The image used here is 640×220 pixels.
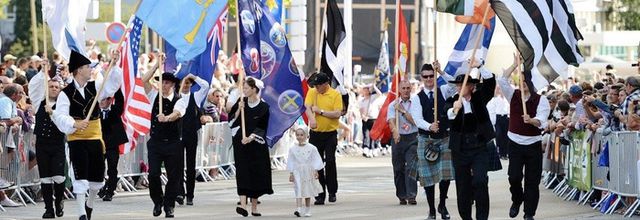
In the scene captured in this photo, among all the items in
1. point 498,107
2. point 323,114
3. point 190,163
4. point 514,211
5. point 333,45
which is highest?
point 333,45

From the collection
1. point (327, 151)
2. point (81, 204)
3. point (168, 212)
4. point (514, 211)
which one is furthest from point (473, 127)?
point (327, 151)

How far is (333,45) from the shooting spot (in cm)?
2406

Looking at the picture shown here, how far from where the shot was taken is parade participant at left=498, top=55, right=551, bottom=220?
706 inches

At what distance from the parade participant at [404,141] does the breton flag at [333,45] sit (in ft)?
7.30

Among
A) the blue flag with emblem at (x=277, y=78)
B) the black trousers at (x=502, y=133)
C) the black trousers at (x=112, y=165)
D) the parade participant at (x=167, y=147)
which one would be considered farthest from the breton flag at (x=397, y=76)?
the black trousers at (x=502, y=133)

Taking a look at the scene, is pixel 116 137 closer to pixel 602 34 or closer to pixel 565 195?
pixel 565 195

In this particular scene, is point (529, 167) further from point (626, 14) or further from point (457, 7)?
point (626, 14)

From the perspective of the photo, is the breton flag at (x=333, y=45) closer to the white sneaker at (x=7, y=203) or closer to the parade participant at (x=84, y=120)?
the white sneaker at (x=7, y=203)

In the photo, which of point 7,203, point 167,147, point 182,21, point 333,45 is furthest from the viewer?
point 333,45

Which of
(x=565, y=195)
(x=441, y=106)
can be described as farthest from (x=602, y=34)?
(x=441, y=106)

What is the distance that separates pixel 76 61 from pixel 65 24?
0.55 metres

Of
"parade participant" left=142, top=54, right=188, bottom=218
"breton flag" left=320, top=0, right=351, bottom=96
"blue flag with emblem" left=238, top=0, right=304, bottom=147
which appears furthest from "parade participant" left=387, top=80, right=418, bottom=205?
"parade participant" left=142, top=54, right=188, bottom=218

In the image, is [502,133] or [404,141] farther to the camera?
[502,133]

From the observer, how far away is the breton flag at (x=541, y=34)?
57.1ft
